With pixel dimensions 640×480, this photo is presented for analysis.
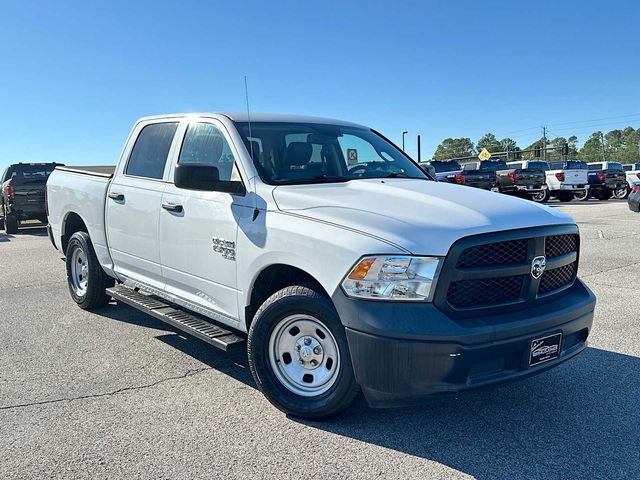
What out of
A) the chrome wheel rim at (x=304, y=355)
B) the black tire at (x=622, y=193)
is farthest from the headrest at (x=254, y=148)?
the black tire at (x=622, y=193)

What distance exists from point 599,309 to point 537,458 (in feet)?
11.8

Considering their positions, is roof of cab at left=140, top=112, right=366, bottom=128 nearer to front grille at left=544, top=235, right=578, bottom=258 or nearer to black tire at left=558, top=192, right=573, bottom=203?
front grille at left=544, top=235, right=578, bottom=258

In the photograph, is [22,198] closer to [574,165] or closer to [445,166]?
[445,166]

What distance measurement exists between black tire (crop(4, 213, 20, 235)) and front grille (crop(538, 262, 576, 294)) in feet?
51.1

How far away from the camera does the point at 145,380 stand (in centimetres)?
420

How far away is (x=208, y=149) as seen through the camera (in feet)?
14.5

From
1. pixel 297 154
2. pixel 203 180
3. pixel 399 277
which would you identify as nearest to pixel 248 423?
pixel 399 277

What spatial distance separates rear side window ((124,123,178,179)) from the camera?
4.85 m

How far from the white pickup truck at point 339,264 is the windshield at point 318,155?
0.6 inches

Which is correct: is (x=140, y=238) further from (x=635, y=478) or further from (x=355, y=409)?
(x=635, y=478)

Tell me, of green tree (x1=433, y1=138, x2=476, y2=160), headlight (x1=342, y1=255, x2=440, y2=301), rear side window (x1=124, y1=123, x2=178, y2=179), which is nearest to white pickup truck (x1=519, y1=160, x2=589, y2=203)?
rear side window (x1=124, y1=123, x2=178, y2=179)

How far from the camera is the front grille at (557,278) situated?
3400mm

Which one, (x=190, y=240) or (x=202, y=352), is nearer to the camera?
(x=190, y=240)

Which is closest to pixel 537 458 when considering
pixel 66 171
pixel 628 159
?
pixel 66 171
